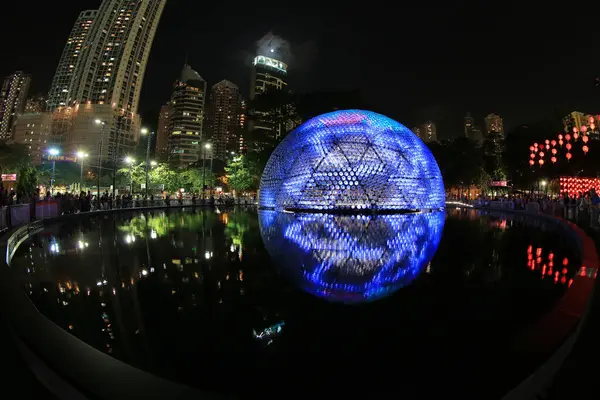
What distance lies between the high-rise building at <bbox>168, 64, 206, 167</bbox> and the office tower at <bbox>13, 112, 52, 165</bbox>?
2973 centimetres

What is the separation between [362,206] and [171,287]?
64.2 ft

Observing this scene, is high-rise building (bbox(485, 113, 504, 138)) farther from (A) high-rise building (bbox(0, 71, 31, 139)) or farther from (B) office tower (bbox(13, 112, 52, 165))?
(A) high-rise building (bbox(0, 71, 31, 139))

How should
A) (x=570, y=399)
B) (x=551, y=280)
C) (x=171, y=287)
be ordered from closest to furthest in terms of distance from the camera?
(x=570, y=399) < (x=171, y=287) < (x=551, y=280)

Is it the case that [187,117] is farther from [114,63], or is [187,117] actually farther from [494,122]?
[494,122]

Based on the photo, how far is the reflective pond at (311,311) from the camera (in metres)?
2.77

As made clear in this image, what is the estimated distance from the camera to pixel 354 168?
23.9m

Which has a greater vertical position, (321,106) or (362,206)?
(321,106)

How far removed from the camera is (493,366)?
2805 millimetres

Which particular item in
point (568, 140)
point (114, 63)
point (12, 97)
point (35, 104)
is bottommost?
point (568, 140)

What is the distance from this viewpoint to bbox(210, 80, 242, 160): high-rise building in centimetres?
12119

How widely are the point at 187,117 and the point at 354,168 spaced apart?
307 ft

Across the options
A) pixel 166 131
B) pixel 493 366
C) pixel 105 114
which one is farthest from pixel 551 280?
pixel 166 131

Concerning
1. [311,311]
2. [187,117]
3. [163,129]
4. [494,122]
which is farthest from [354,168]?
[494,122]

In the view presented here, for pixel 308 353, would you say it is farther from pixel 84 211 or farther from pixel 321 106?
pixel 321 106
